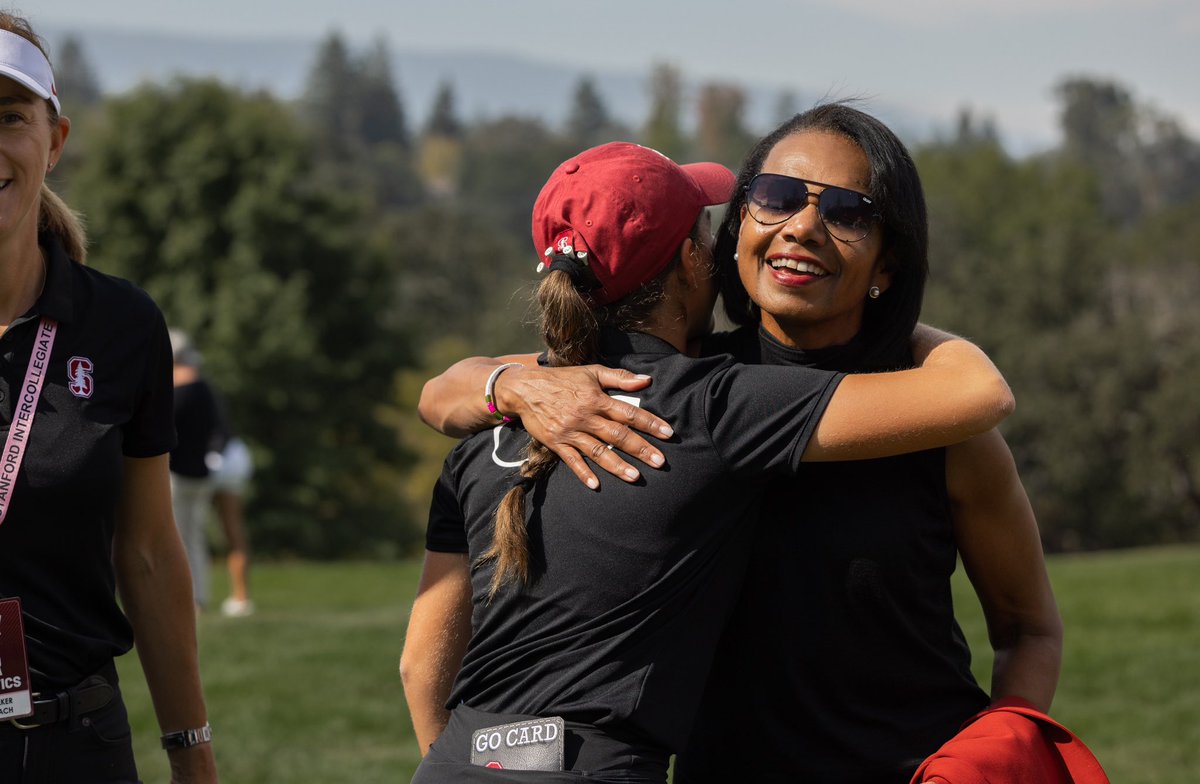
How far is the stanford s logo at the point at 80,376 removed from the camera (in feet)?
11.0

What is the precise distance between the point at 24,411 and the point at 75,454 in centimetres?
14

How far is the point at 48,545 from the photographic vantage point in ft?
10.8

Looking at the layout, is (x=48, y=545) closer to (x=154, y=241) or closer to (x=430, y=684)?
(x=430, y=684)

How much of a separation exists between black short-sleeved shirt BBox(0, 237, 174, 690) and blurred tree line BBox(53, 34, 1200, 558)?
57.1ft

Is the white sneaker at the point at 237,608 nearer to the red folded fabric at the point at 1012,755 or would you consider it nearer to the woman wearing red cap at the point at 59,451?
the woman wearing red cap at the point at 59,451

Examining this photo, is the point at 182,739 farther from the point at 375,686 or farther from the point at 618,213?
the point at 375,686

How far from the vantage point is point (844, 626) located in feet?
9.93

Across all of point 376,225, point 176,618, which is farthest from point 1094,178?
point 176,618

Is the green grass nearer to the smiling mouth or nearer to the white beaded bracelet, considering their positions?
the white beaded bracelet

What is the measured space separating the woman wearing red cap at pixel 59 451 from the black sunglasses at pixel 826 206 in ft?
4.78

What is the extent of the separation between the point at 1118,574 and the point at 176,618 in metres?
14.1

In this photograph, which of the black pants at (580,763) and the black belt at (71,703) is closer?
the black pants at (580,763)

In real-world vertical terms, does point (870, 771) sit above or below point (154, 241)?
above

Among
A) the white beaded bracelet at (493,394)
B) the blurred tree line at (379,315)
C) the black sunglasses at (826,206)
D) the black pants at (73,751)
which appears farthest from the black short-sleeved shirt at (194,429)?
the black sunglasses at (826,206)
